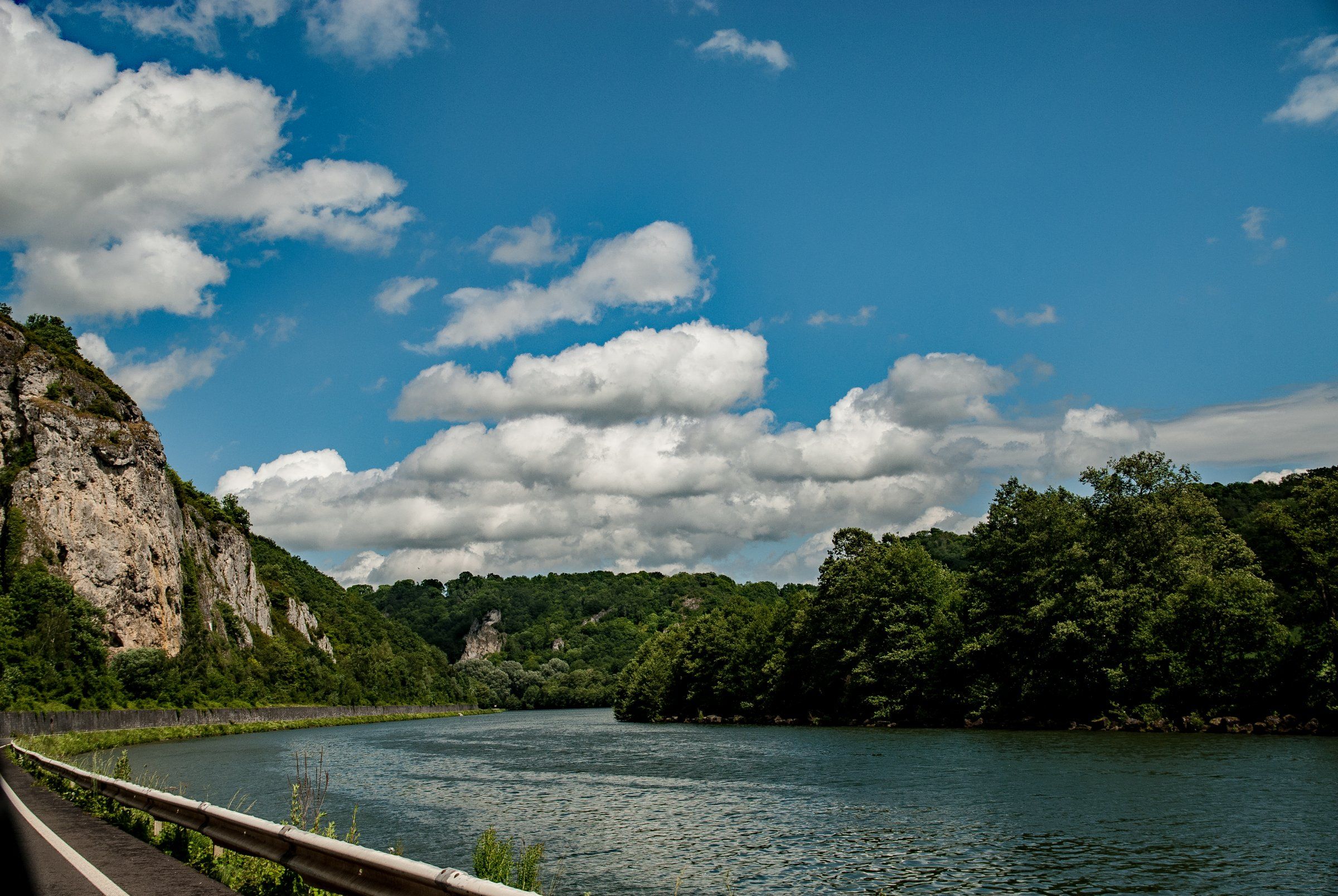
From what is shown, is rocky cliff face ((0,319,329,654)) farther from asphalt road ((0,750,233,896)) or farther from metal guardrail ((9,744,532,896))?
metal guardrail ((9,744,532,896))

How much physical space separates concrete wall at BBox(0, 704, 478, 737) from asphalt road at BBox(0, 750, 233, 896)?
45.5m

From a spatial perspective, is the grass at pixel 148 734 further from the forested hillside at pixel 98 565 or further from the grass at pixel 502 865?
the grass at pixel 502 865

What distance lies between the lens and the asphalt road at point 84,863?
35.8ft

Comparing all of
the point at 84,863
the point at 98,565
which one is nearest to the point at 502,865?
the point at 84,863

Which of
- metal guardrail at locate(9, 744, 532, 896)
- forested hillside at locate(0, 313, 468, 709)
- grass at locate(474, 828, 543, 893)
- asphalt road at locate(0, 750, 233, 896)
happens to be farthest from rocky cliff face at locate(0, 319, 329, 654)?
grass at locate(474, 828, 543, 893)

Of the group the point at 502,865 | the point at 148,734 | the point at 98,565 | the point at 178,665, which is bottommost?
the point at 148,734

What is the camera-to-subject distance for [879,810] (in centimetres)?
2909

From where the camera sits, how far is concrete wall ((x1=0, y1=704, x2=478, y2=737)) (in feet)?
185

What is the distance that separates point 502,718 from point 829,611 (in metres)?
75.3

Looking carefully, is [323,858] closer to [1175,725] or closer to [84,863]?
[84,863]

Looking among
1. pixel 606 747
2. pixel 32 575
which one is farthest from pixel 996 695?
pixel 32 575

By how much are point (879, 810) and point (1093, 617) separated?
3438cm

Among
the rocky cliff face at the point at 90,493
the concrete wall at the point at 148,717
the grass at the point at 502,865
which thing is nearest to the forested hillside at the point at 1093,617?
the grass at the point at 502,865

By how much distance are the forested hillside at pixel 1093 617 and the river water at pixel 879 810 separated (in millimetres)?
4556
